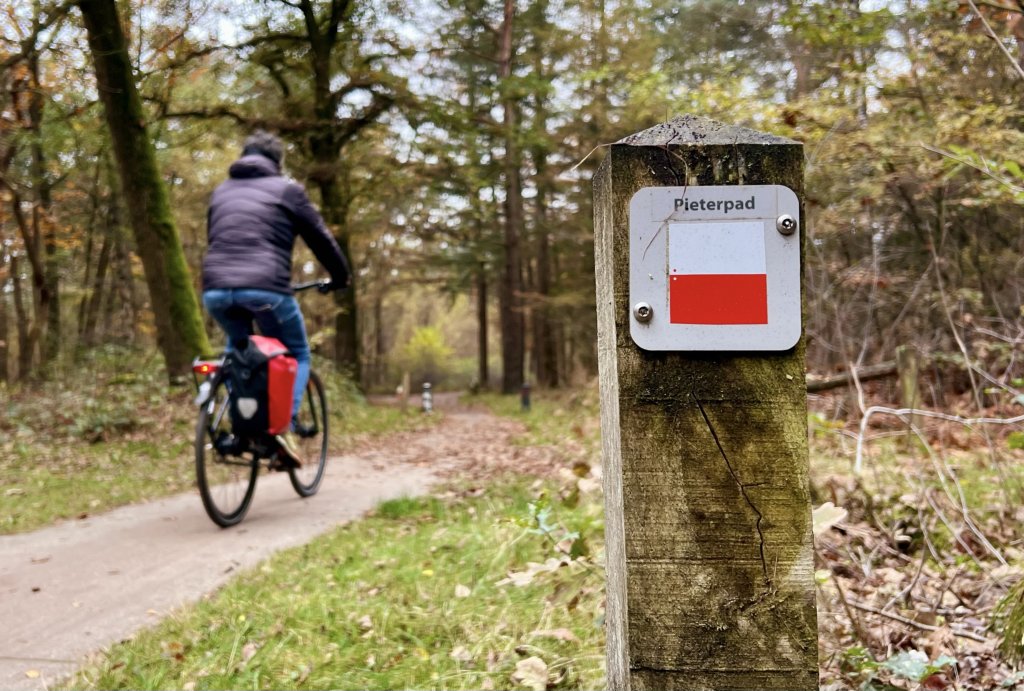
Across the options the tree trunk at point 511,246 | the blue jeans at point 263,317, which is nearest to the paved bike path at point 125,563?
the blue jeans at point 263,317

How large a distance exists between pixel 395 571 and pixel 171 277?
617 cm

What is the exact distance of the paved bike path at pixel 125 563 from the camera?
2547 mm

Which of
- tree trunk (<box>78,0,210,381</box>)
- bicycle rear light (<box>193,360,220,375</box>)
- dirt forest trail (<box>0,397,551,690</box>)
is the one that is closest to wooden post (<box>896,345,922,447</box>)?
dirt forest trail (<box>0,397,551,690</box>)

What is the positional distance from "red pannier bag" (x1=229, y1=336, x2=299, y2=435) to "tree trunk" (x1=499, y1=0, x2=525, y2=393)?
11843mm

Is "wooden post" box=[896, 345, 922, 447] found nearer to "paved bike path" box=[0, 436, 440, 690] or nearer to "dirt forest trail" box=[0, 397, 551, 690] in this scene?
"dirt forest trail" box=[0, 397, 551, 690]

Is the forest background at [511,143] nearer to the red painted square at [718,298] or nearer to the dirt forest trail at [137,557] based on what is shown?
the red painted square at [718,298]

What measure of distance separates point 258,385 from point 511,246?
14674 mm

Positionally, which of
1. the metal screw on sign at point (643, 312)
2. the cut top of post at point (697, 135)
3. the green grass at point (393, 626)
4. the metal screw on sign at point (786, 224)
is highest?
the cut top of post at point (697, 135)

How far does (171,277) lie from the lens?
788 cm

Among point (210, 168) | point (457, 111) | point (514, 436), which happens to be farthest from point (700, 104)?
point (210, 168)

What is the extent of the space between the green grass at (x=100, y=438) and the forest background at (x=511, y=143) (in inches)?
29.3

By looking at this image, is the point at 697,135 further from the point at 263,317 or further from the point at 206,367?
the point at 206,367

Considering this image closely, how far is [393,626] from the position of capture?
2.45 meters

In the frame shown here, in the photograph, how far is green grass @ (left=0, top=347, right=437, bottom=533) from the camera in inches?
204
